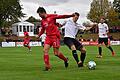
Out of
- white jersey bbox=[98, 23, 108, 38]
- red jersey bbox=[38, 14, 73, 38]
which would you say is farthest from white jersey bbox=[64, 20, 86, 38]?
white jersey bbox=[98, 23, 108, 38]

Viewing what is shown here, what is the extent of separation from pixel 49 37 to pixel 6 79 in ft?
12.1

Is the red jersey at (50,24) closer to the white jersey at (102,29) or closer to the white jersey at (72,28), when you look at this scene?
the white jersey at (72,28)

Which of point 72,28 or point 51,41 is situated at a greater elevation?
point 72,28

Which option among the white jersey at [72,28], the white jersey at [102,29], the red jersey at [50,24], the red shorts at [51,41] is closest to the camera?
the red jersey at [50,24]

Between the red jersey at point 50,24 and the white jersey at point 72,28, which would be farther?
the white jersey at point 72,28

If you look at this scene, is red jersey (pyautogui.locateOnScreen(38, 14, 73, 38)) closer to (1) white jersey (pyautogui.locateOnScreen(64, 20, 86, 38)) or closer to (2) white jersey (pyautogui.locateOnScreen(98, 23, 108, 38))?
(1) white jersey (pyautogui.locateOnScreen(64, 20, 86, 38))

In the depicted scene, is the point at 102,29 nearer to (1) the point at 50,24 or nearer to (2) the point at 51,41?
(2) the point at 51,41

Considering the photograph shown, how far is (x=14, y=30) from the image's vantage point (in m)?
110

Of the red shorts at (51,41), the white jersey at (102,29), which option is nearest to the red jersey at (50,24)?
the red shorts at (51,41)

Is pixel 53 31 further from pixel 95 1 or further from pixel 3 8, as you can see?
pixel 95 1

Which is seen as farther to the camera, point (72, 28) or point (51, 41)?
point (72, 28)

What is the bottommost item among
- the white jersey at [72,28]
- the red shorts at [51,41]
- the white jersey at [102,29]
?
the white jersey at [102,29]

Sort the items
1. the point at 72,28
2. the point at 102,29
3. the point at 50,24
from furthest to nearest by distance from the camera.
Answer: the point at 102,29, the point at 72,28, the point at 50,24

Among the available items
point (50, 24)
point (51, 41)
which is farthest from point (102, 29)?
point (50, 24)
